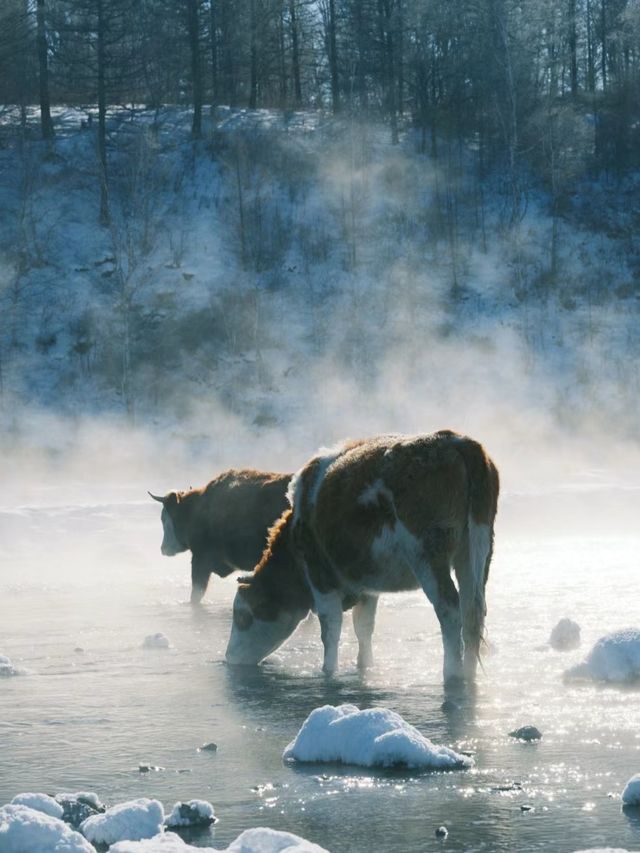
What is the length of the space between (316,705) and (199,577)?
604cm

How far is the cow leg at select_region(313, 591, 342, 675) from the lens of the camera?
866 centimetres

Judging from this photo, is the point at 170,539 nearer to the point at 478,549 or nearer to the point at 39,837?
the point at 478,549

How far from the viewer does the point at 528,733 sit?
6172mm

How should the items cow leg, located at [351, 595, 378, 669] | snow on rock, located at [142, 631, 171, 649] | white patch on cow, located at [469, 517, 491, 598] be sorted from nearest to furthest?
white patch on cow, located at [469, 517, 491, 598] < cow leg, located at [351, 595, 378, 669] < snow on rock, located at [142, 631, 171, 649]

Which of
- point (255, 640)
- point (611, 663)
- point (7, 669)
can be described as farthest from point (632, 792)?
point (7, 669)

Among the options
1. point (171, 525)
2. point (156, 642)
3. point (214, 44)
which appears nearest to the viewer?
point (156, 642)

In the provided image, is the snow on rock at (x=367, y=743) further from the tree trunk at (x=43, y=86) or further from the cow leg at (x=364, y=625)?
the tree trunk at (x=43, y=86)

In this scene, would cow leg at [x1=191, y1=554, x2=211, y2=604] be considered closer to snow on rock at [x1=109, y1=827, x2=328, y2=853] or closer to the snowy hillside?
snow on rock at [x1=109, y1=827, x2=328, y2=853]

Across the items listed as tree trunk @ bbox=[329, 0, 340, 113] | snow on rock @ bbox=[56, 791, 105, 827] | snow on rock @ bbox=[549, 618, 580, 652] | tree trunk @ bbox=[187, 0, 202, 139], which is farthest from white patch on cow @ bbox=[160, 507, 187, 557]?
tree trunk @ bbox=[329, 0, 340, 113]

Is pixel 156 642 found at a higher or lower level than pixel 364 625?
lower

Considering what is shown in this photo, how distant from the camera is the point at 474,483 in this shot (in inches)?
313

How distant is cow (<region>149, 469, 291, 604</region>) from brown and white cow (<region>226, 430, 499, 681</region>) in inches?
139

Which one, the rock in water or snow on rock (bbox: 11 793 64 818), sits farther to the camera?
the rock in water

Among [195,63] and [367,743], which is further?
[195,63]
